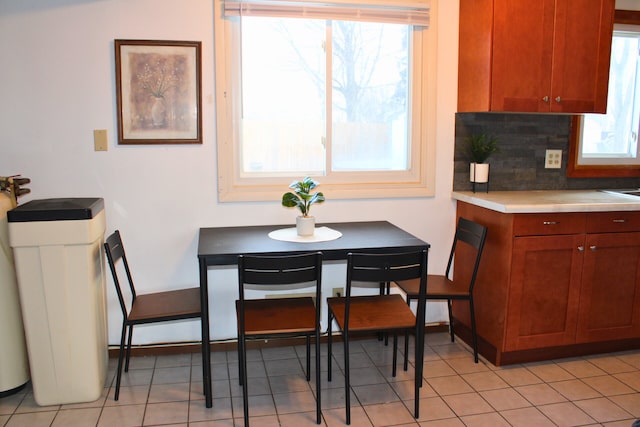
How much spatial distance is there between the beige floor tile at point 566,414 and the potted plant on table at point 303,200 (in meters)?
1.39

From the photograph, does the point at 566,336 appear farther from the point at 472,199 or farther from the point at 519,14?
the point at 519,14

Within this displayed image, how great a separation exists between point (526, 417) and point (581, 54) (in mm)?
1986

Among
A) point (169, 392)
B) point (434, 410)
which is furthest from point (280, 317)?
point (434, 410)

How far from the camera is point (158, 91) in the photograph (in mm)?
2828

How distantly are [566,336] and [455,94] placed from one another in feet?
4.98

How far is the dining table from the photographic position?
93.3 inches

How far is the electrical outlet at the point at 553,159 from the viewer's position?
3400 mm

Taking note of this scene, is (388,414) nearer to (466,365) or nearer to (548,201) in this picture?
(466,365)

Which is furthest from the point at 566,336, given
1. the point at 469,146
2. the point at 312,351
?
the point at 312,351

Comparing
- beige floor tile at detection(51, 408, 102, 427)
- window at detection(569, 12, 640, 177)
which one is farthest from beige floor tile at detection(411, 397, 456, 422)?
window at detection(569, 12, 640, 177)

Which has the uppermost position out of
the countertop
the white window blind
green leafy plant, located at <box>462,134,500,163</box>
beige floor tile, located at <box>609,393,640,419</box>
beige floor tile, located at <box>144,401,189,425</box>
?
the white window blind

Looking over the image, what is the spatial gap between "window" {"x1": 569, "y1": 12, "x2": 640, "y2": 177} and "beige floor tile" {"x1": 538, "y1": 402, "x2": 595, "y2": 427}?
63.1 inches

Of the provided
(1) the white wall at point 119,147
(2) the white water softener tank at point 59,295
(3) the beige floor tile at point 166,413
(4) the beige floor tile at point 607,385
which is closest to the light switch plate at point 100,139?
(1) the white wall at point 119,147

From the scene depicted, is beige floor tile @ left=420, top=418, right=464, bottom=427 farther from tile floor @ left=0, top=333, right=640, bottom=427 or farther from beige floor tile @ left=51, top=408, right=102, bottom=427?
beige floor tile @ left=51, top=408, right=102, bottom=427
